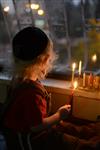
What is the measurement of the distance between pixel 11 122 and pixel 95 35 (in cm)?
110

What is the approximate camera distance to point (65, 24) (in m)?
2.78

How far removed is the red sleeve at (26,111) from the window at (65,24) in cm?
93

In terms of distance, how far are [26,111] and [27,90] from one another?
0.11 m

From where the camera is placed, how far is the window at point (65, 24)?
2.63m

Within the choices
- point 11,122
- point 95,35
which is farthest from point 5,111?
point 95,35

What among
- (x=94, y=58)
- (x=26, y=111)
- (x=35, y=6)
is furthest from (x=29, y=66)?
(x=35, y=6)

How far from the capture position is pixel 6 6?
297cm

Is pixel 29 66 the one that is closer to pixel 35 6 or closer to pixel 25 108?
pixel 25 108

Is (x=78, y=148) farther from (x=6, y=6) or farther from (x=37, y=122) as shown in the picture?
(x=6, y=6)

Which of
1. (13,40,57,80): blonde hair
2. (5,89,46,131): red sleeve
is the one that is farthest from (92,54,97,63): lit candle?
(5,89,46,131): red sleeve

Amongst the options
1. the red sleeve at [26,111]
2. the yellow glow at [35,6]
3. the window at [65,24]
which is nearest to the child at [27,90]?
the red sleeve at [26,111]

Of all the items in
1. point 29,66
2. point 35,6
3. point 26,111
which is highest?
point 35,6

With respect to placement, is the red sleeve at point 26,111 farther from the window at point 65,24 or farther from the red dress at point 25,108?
the window at point 65,24

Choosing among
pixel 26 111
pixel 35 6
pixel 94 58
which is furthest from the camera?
pixel 35 6
